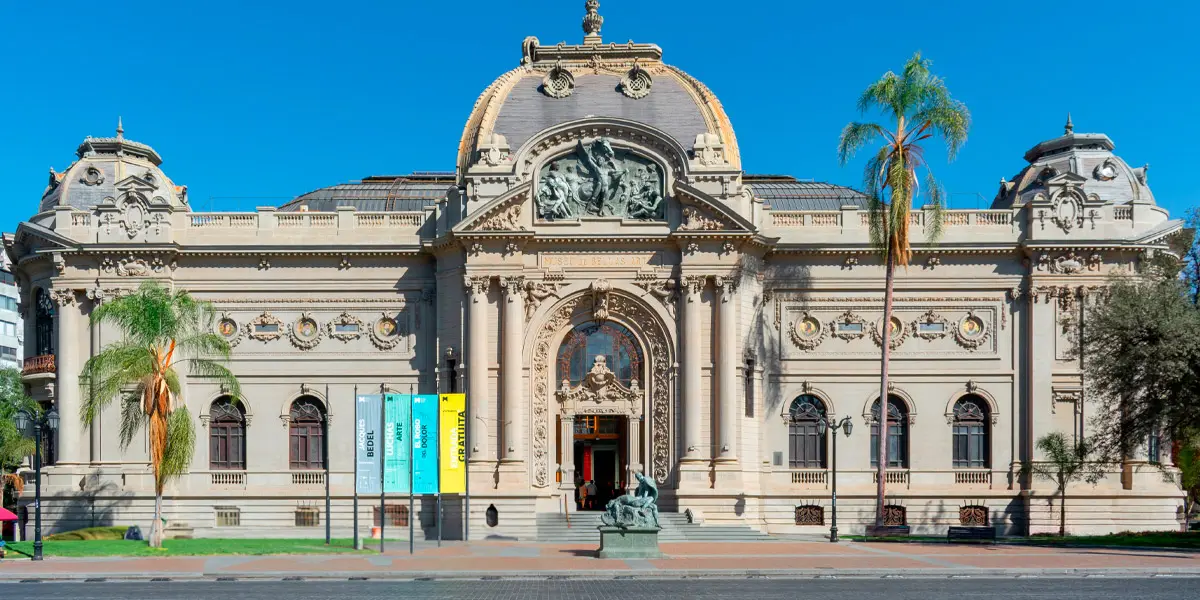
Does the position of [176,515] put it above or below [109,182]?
below

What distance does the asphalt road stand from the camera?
3047cm

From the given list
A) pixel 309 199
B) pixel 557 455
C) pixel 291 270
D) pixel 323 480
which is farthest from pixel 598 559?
pixel 309 199

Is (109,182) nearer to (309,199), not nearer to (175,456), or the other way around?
(309,199)

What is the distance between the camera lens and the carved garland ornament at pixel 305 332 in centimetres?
5681

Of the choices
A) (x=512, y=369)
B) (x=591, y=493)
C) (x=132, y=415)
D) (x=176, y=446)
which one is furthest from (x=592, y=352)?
(x=132, y=415)

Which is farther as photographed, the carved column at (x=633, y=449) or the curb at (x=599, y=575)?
the carved column at (x=633, y=449)

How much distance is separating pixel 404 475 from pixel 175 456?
26.6ft

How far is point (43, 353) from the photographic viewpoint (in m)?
59.1

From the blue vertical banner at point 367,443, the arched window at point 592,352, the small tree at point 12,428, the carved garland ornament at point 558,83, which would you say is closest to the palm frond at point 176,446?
the blue vertical banner at point 367,443

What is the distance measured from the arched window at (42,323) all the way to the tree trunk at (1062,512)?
4417 cm

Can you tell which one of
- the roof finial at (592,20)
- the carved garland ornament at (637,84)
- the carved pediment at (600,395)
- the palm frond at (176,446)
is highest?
the roof finial at (592,20)

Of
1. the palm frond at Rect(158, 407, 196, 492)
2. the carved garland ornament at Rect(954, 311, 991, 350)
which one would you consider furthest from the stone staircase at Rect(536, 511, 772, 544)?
the palm frond at Rect(158, 407, 196, 492)

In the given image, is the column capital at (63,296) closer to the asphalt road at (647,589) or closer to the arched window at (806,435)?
the asphalt road at (647,589)

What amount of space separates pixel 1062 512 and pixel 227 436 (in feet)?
117
